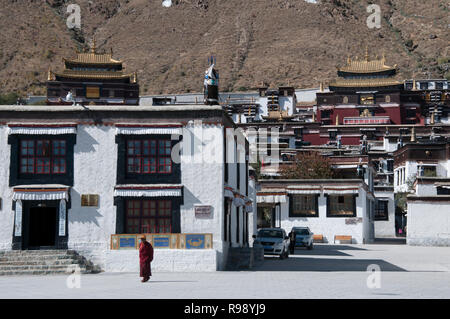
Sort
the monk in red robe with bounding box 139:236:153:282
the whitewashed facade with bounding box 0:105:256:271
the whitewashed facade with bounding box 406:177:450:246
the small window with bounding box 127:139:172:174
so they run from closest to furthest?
the monk in red robe with bounding box 139:236:153:282 → the whitewashed facade with bounding box 0:105:256:271 → the small window with bounding box 127:139:172:174 → the whitewashed facade with bounding box 406:177:450:246

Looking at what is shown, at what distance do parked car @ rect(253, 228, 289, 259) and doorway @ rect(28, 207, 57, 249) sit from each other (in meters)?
10.1

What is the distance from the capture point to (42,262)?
1097 inches

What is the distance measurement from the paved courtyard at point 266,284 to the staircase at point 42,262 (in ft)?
3.96

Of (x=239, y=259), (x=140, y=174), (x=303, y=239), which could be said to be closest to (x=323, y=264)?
(x=239, y=259)

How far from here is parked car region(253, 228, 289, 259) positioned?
36.1 metres

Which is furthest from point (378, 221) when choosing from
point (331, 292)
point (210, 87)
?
point (331, 292)

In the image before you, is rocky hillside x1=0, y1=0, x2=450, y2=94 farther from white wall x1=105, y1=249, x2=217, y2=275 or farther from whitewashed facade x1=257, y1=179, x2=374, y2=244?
white wall x1=105, y1=249, x2=217, y2=275

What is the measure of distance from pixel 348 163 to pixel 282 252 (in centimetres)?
2759

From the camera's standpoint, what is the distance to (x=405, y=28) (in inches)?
6688

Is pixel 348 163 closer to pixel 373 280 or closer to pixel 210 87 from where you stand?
pixel 210 87

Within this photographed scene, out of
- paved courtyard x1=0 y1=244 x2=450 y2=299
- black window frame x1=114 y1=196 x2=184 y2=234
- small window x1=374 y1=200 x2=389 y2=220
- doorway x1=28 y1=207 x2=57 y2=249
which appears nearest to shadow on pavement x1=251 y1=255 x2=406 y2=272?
paved courtyard x1=0 y1=244 x2=450 y2=299

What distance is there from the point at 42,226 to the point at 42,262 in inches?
113

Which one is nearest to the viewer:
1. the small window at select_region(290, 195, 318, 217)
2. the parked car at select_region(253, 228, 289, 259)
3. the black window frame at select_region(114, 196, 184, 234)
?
the black window frame at select_region(114, 196, 184, 234)

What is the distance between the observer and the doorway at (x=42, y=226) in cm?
3002
